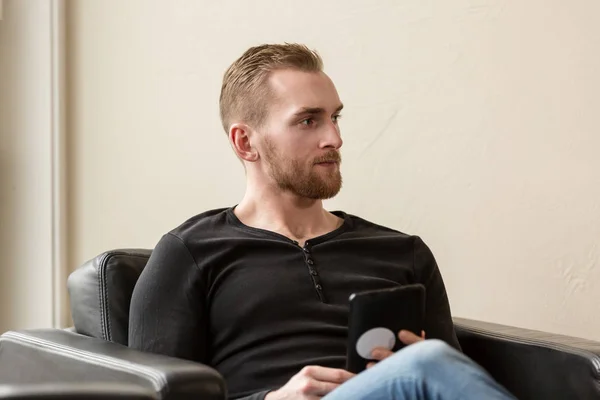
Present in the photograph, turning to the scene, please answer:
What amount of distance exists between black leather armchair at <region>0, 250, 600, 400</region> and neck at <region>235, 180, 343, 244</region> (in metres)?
0.23

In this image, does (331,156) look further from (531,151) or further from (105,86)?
(105,86)

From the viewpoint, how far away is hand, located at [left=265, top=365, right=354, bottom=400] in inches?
54.9

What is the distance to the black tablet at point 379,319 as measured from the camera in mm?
1316

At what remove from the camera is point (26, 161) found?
251 centimetres

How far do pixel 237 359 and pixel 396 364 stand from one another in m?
0.49

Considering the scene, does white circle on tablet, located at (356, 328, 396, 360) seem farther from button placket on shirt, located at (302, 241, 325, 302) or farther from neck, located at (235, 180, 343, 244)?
neck, located at (235, 180, 343, 244)

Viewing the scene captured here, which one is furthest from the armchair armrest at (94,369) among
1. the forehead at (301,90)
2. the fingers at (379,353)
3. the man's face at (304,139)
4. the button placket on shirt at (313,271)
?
the forehead at (301,90)

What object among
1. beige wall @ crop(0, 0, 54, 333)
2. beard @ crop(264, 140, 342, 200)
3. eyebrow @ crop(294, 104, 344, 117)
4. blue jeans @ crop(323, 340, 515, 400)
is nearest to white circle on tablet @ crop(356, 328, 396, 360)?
blue jeans @ crop(323, 340, 515, 400)

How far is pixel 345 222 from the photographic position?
5.99 feet

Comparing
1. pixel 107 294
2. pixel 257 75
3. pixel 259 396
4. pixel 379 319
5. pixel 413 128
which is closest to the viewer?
pixel 379 319

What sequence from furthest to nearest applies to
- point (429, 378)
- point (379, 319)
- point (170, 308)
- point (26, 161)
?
point (26, 161) → point (170, 308) → point (379, 319) → point (429, 378)

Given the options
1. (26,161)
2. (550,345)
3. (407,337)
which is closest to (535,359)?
(550,345)

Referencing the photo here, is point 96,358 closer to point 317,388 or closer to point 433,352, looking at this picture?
point 317,388

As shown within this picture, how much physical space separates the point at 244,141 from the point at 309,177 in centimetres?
17
